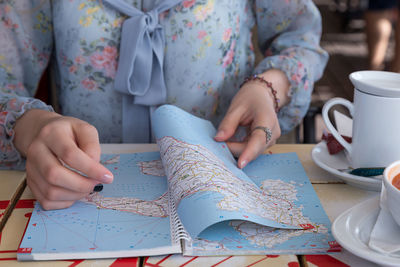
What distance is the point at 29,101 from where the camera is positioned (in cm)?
84

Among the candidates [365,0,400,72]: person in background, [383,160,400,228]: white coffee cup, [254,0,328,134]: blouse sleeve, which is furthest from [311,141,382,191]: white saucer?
[365,0,400,72]: person in background

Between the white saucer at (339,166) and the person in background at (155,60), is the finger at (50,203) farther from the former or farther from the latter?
the white saucer at (339,166)

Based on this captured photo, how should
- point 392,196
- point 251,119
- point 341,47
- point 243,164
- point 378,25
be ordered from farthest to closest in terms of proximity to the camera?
1. point 341,47
2. point 378,25
3. point 251,119
4. point 243,164
5. point 392,196

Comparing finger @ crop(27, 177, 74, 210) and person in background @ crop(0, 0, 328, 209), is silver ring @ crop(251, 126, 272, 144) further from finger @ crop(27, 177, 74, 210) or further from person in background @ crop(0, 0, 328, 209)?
finger @ crop(27, 177, 74, 210)

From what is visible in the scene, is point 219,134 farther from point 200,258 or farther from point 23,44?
point 23,44

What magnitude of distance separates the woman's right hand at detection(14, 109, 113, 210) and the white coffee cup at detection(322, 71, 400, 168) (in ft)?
1.22

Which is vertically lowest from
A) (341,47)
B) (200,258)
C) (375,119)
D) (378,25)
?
(341,47)

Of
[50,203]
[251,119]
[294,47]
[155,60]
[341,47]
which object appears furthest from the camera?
[341,47]

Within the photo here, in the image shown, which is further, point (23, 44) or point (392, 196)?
point (23, 44)

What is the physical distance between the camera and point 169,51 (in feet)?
3.28

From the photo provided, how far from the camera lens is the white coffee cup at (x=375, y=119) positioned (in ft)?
2.22

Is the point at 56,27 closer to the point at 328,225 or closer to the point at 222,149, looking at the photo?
the point at 222,149

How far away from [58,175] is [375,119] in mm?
447

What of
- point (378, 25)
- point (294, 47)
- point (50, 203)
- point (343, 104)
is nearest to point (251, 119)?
point (343, 104)
